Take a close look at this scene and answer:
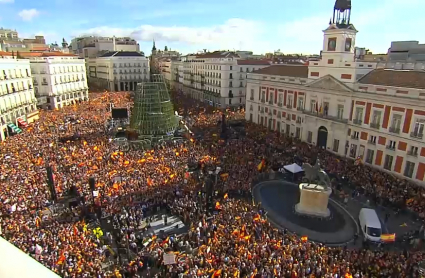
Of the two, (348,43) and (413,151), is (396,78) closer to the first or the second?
(348,43)

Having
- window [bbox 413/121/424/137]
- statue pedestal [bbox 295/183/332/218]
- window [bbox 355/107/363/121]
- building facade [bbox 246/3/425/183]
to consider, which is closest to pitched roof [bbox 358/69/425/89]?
building facade [bbox 246/3/425/183]

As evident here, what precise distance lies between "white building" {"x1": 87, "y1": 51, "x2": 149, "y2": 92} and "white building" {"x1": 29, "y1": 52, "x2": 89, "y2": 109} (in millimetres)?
26158

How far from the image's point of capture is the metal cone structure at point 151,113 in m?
43.3

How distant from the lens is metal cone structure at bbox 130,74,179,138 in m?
43.3

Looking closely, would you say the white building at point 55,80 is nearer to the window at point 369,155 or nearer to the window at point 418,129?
the window at point 369,155

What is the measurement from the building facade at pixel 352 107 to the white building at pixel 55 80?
51.9m

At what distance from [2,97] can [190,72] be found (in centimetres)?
5767

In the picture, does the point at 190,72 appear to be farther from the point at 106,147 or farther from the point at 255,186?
the point at 255,186

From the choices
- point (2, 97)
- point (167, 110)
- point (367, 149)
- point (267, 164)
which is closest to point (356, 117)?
point (367, 149)

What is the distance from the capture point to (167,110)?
4544cm

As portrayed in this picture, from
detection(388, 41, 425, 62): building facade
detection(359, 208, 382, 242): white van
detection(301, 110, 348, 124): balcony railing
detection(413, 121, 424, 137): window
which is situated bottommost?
detection(359, 208, 382, 242): white van

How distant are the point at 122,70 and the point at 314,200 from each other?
10092 centimetres

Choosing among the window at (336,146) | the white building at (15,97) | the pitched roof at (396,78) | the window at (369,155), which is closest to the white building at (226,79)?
the window at (336,146)

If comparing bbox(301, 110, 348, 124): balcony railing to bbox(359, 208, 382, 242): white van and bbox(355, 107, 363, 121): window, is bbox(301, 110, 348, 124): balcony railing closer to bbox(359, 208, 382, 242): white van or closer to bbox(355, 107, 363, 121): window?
bbox(355, 107, 363, 121): window
